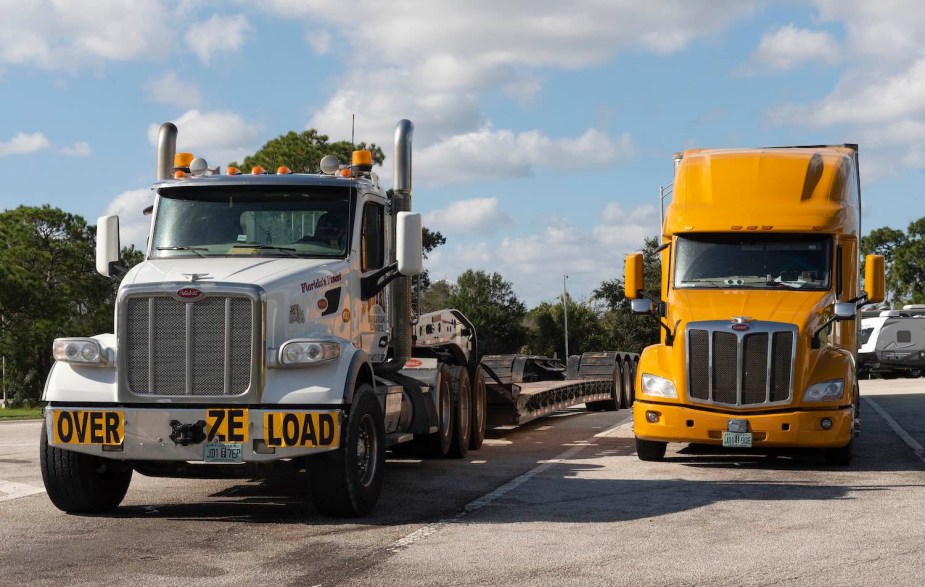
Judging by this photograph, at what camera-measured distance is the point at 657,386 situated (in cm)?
1307

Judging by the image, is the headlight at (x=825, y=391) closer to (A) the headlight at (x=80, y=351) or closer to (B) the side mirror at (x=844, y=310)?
(B) the side mirror at (x=844, y=310)

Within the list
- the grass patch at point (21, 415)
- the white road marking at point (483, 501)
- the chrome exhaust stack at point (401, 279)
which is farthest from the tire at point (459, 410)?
the grass patch at point (21, 415)

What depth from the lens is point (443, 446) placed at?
13680mm

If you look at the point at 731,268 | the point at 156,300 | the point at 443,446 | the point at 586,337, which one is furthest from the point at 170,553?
the point at 586,337

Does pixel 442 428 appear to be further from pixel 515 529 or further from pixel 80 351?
pixel 80 351

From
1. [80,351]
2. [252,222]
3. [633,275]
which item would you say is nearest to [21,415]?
[633,275]

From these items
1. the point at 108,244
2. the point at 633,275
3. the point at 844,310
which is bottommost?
the point at 844,310

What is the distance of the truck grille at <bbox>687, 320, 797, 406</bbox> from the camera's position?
12.6m

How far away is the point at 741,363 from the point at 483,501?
3738 millimetres

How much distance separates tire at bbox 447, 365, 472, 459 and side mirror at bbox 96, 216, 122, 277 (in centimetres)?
465

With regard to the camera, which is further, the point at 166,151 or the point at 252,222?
the point at 166,151

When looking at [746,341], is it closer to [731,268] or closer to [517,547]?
[731,268]

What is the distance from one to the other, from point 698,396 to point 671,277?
5.71 feet

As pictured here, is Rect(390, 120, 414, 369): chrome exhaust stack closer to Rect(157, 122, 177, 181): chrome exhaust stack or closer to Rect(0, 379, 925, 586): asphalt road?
Rect(0, 379, 925, 586): asphalt road
